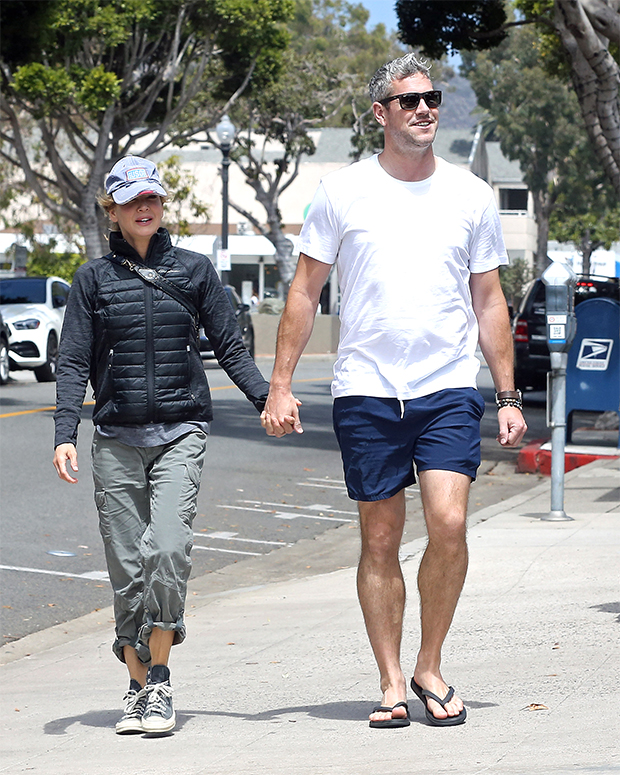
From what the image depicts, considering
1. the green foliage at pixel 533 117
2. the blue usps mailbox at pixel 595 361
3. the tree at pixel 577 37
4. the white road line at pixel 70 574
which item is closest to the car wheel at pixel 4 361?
the tree at pixel 577 37

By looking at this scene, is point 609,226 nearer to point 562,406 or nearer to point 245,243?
point 245,243

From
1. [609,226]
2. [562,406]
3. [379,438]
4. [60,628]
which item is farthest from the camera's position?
[609,226]

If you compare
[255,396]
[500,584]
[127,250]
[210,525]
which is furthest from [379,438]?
[210,525]

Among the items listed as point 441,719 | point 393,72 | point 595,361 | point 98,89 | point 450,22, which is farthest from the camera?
point 98,89

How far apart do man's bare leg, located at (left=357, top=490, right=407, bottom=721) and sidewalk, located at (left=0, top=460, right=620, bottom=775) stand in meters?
0.24

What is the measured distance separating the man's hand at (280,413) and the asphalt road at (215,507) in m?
2.69

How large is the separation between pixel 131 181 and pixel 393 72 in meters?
0.97

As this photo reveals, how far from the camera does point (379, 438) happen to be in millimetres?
4352

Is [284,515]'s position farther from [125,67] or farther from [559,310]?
[125,67]

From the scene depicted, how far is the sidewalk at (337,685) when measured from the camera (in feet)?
13.1

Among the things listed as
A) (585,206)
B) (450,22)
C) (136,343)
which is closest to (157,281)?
(136,343)

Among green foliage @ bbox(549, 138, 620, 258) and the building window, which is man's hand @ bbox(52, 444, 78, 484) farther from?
the building window

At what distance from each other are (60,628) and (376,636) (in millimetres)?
2769

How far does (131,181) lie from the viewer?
4.53m
